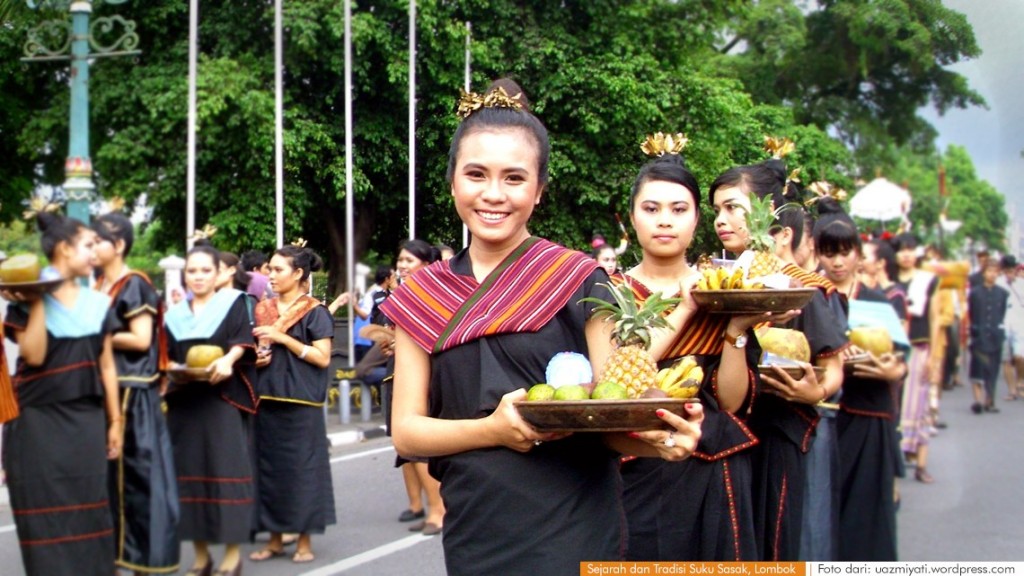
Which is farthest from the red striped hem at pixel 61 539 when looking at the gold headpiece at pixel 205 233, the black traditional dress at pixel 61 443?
the gold headpiece at pixel 205 233

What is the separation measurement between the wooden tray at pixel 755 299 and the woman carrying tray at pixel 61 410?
2623 mm

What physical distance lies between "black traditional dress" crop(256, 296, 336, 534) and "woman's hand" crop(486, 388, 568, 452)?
390 centimetres

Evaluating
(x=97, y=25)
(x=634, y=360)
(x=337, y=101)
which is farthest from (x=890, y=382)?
(x=97, y=25)

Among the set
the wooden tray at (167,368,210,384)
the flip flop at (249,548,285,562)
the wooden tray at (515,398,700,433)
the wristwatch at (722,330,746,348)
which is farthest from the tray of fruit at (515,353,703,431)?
the flip flop at (249,548,285,562)

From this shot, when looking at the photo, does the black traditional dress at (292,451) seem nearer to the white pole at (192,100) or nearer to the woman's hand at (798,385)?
the white pole at (192,100)

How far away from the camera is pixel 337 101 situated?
4039 mm

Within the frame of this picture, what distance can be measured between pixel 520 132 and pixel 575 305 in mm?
353

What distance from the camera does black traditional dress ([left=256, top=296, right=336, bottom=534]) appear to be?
6.09 metres

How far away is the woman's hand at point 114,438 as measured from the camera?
485 cm

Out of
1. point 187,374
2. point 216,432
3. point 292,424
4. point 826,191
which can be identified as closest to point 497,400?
point 826,191

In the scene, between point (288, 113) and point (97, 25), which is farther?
point (97, 25)

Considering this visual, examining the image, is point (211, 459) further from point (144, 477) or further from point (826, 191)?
point (826, 191)

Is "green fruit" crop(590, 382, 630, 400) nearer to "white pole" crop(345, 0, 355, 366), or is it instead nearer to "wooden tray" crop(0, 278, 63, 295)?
"white pole" crop(345, 0, 355, 366)

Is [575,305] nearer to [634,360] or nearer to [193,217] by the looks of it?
[634,360]
